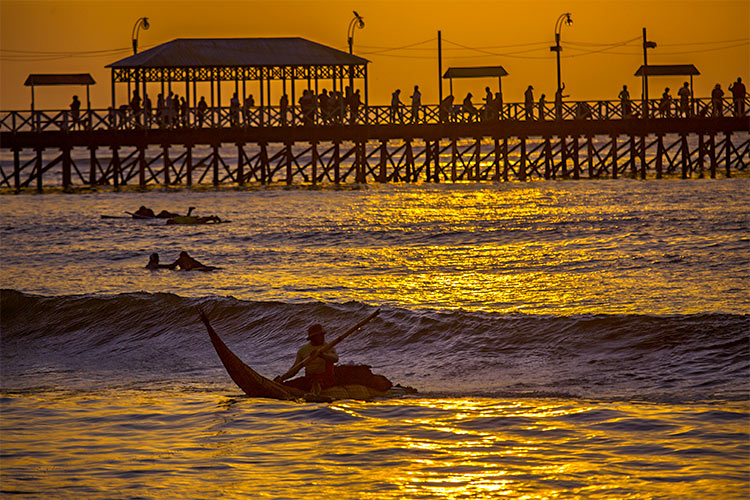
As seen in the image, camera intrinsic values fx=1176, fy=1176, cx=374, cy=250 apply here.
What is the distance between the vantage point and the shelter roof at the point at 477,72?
50.1 metres

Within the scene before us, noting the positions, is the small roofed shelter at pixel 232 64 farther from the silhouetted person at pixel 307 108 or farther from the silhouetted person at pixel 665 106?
the silhouetted person at pixel 665 106

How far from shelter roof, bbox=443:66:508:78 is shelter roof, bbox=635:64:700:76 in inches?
260

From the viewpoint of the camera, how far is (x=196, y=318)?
18.0m

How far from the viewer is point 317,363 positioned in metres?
11.4

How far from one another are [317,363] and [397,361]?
143 inches

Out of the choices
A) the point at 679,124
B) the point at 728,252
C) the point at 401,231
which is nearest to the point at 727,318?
the point at 728,252

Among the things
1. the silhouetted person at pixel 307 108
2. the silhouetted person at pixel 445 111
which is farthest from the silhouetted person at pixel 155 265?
the silhouetted person at pixel 445 111

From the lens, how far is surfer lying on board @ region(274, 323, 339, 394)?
1131 cm

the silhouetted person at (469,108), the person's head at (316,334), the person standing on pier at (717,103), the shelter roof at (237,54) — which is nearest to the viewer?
the person's head at (316,334)

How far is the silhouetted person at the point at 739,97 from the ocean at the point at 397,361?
1804 centimetres

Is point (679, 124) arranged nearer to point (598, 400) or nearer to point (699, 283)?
point (699, 283)

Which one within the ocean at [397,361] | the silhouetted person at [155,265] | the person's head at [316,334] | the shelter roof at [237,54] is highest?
the shelter roof at [237,54]

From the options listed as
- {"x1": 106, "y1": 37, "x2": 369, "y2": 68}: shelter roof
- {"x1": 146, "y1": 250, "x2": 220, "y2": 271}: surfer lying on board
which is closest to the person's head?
{"x1": 146, "y1": 250, "x2": 220, "y2": 271}: surfer lying on board

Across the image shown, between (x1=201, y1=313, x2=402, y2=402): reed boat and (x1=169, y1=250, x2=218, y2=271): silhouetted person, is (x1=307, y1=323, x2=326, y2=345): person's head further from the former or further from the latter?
(x1=169, y1=250, x2=218, y2=271): silhouetted person
